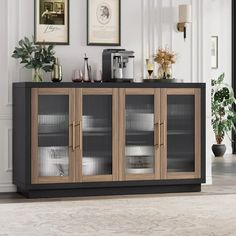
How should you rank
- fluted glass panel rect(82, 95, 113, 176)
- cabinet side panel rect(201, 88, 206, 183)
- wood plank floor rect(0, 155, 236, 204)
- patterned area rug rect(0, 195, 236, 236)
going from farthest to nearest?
1. cabinet side panel rect(201, 88, 206, 183)
2. fluted glass panel rect(82, 95, 113, 176)
3. wood plank floor rect(0, 155, 236, 204)
4. patterned area rug rect(0, 195, 236, 236)

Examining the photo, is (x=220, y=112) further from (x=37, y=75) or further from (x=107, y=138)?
(x=37, y=75)

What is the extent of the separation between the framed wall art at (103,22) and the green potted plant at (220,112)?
12.2ft

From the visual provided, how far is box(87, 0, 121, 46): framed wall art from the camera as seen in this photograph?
7820 mm

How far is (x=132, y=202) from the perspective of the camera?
23.2 feet

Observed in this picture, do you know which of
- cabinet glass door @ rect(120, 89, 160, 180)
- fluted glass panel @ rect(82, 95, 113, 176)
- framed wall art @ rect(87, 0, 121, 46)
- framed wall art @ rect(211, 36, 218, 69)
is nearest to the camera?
fluted glass panel @ rect(82, 95, 113, 176)

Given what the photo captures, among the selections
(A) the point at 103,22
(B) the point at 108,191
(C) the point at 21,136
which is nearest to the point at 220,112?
(A) the point at 103,22

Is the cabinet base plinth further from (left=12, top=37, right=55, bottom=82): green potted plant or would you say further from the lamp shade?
the lamp shade

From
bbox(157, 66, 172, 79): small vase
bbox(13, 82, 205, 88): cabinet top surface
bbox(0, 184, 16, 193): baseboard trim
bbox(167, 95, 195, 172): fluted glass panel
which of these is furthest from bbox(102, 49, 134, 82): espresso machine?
bbox(0, 184, 16, 193): baseboard trim

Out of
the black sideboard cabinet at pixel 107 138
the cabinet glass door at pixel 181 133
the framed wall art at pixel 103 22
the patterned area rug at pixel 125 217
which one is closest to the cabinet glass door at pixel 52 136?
the black sideboard cabinet at pixel 107 138

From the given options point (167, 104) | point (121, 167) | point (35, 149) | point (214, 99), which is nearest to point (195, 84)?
point (167, 104)

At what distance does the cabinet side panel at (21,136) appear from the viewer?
7152 mm

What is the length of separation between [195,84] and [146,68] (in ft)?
2.06

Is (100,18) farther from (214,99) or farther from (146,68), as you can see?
(214,99)

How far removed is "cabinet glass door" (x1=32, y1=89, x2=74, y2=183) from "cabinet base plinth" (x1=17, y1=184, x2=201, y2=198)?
15cm
